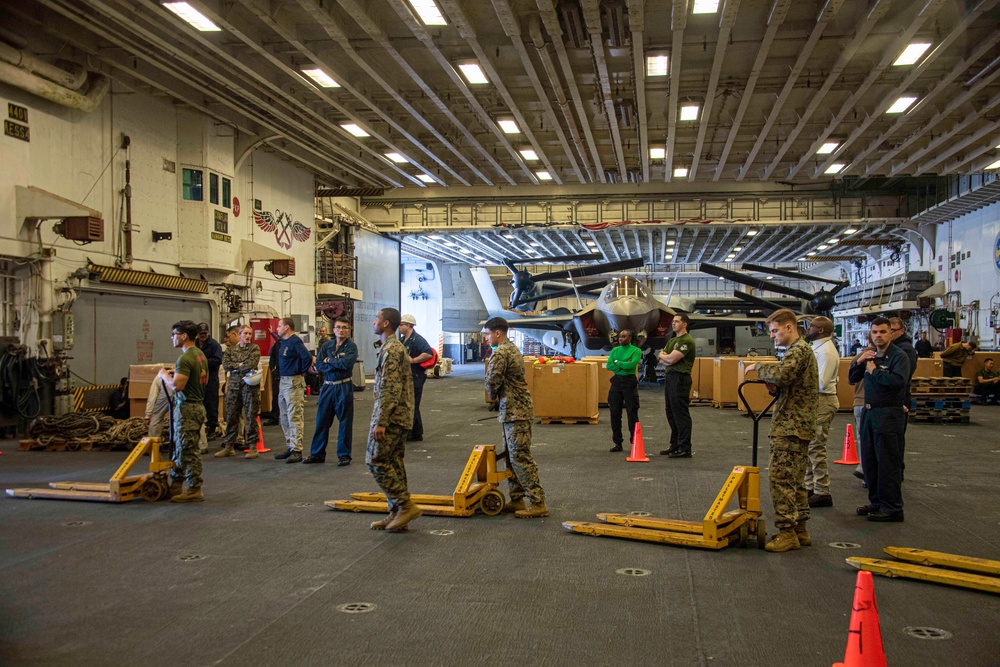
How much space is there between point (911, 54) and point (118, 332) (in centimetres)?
1504

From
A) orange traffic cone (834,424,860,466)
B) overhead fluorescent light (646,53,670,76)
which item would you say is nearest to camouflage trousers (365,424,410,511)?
orange traffic cone (834,424,860,466)

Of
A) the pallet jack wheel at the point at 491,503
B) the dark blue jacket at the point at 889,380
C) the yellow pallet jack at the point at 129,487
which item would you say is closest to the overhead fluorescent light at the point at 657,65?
the dark blue jacket at the point at 889,380

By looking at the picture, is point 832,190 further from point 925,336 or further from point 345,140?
point 345,140

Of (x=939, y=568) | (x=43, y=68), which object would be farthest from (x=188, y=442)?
(x=43, y=68)

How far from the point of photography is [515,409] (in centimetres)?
602

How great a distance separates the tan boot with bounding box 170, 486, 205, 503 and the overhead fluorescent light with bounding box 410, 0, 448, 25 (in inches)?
266

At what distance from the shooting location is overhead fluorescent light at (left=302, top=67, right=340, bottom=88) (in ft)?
39.1

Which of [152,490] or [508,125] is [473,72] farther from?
[152,490]

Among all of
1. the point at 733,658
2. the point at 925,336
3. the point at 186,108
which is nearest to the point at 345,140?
the point at 186,108

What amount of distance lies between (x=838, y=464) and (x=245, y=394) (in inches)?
322

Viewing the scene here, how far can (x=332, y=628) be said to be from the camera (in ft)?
12.0

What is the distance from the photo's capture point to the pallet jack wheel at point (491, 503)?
618 cm

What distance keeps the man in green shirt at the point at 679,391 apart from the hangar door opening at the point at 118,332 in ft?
33.8

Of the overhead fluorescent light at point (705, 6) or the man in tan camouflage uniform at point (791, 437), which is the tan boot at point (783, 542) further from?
the overhead fluorescent light at point (705, 6)
